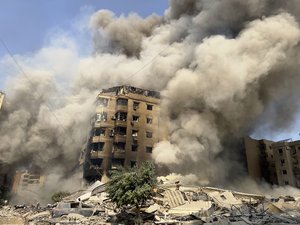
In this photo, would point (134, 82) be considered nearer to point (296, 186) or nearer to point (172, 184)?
point (172, 184)

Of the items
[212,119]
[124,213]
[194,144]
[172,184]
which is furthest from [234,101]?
[124,213]

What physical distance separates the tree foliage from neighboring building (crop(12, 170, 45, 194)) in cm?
2448

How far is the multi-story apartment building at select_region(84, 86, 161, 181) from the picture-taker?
41.0 metres

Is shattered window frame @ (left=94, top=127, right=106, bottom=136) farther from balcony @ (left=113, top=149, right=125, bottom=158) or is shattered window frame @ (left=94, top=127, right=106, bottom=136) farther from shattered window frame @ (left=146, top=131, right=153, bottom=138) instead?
shattered window frame @ (left=146, top=131, right=153, bottom=138)

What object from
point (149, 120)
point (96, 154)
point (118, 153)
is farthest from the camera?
point (149, 120)

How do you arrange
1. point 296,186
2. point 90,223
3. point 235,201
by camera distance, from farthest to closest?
point 296,186 < point 235,201 < point 90,223

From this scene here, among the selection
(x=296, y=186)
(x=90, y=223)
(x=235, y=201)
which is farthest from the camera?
(x=296, y=186)

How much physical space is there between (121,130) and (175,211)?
62.3 feet

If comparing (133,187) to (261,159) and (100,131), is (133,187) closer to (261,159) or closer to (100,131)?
(100,131)

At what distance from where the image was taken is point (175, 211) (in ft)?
84.9

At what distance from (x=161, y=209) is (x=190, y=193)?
5006mm

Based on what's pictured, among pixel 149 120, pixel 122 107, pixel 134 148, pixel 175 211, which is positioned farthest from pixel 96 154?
pixel 175 211

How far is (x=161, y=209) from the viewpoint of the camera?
86.8 ft

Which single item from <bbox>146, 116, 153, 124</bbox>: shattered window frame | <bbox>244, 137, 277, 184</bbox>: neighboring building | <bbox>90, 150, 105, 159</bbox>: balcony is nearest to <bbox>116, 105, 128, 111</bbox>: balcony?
<bbox>146, 116, 153, 124</bbox>: shattered window frame
